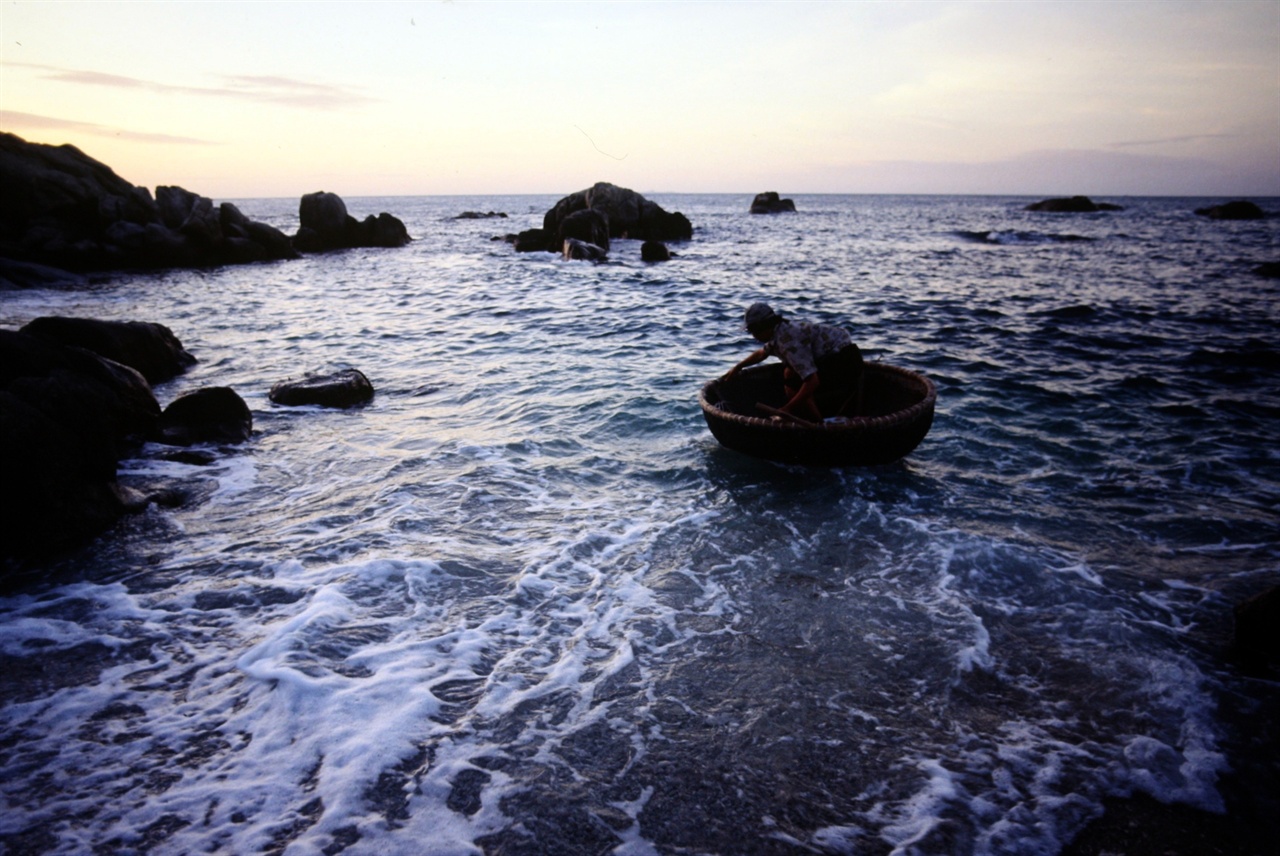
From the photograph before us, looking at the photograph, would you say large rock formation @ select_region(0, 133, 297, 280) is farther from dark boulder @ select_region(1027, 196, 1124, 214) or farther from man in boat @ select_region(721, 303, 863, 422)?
dark boulder @ select_region(1027, 196, 1124, 214)

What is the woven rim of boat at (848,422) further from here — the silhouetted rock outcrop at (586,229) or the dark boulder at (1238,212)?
the dark boulder at (1238,212)

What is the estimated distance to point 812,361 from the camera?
22.2ft

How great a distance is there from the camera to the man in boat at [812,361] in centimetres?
671

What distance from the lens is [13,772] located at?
121 inches

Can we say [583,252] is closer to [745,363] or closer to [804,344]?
[745,363]

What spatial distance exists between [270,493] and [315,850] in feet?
15.0

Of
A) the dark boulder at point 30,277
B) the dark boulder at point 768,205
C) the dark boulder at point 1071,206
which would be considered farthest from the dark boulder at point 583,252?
the dark boulder at point 1071,206

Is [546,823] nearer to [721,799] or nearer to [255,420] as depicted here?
[721,799]

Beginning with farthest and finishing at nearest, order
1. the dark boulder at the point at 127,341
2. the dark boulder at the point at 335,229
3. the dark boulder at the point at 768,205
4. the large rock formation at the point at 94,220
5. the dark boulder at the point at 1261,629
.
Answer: the dark boulder at the point at 768,205 → the dark boulder at the point at 335,229 → the large rock formation at the point at 94,220 → the dark boulder at the point at 127,341 → the dark boulder at the point at 1261,629

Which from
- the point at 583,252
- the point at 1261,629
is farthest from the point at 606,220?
the point at 1261,629

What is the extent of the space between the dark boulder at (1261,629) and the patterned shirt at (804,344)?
377cm

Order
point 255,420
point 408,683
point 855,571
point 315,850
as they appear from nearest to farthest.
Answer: point 315,850, point 408,683, point 855,571, point 255,420

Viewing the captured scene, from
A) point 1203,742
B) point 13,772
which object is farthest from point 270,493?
point 1203,742

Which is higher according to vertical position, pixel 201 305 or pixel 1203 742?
pixel 201 305
